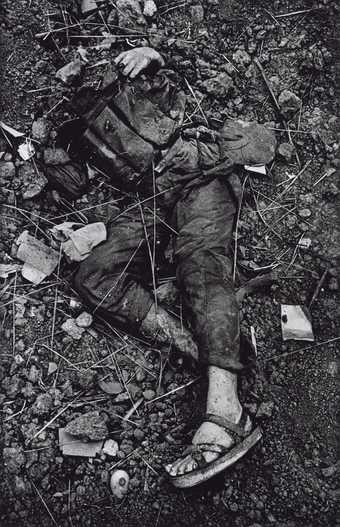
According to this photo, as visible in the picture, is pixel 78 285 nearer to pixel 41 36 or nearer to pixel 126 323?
pixel 126 323

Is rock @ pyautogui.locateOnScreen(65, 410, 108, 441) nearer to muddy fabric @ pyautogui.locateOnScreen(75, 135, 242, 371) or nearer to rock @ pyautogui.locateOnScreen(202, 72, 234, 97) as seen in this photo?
muddy fabric @ pyautogui.locateOnScreen(75, 135, 242, 371)

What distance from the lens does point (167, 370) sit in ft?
10.3

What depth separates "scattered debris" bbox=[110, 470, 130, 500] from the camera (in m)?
2.82

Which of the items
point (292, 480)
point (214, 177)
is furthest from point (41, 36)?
point (292, 480)

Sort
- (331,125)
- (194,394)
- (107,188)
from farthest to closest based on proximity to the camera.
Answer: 1. (331,125)
2. (107,188)
3. (194,394)

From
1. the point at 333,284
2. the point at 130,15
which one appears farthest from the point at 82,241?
the point at 130,15

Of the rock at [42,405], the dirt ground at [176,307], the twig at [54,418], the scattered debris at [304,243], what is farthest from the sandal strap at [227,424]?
the scattered debris at [304,243]

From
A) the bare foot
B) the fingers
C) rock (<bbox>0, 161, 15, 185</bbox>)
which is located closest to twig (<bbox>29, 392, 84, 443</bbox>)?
the bare foot

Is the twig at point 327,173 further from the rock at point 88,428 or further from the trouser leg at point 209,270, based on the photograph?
the rock at point 88,428

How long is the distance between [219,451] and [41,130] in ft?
7.55

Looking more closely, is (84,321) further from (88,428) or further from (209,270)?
(209,270)

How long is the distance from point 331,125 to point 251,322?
5.34 feet

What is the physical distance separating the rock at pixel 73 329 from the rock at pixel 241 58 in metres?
2.24

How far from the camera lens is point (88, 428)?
9.35 ft
